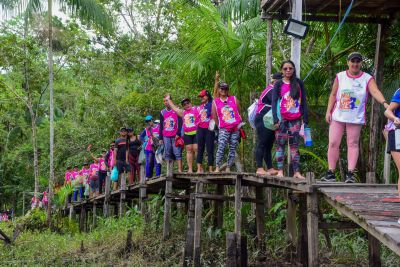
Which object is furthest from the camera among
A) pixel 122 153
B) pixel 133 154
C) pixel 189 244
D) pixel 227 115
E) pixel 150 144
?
pixel 122 153

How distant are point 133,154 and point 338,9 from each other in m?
6.35

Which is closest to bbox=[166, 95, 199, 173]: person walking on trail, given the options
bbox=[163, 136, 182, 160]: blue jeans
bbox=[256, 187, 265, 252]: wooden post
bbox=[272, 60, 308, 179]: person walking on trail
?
bbox=[163, 136, 182, 160]: blue jeans

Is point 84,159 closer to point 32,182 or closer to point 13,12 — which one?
point 13,12

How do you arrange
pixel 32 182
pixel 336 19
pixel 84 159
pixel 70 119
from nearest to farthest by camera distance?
pixel 336 19 < pixel 84 159 < pixel 70 119 < pixel 32 182

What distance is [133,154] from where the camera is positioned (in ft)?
45.6

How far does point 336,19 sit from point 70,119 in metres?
27.3

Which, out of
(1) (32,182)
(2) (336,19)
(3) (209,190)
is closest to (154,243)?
(3) (209,190)

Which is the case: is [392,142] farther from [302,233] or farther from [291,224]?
[291,224]

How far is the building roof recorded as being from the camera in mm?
9250

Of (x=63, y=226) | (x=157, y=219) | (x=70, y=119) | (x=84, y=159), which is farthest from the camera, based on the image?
(x=70, y=119)

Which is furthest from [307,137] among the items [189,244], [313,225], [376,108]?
[189,244]

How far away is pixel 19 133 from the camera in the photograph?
3562 cm

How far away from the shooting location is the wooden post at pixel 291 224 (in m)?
8.70

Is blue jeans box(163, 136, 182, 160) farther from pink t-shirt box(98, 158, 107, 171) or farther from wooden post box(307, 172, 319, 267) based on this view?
pink t-shirt box(98, 158, 107, 171)
